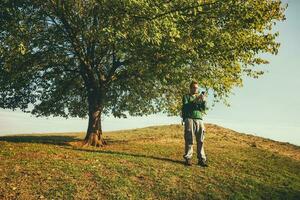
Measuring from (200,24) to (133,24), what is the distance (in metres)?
4.58

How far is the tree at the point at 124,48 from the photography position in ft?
68.6

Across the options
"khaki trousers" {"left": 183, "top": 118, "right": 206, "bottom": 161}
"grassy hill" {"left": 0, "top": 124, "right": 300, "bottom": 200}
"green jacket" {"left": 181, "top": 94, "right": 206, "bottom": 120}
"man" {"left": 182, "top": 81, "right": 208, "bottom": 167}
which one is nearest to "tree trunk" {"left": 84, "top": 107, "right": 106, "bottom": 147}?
"grassy hill" {"left": 0, "top": 124, "right": 300, "bottom": 200}

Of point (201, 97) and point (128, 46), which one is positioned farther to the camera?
point (128, 46)

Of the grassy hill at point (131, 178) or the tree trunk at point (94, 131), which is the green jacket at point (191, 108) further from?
the tree trunk at point (94, 131)

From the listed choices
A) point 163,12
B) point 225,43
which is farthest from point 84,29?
point 225,43

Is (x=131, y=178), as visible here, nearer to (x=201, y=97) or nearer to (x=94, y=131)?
(x=201, y=97)

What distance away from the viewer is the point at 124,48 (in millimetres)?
22312

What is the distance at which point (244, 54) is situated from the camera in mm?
24562

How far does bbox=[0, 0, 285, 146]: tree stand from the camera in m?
20.9

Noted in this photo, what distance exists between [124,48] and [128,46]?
0.34m

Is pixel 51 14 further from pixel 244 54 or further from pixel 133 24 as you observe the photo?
pixel 244 54

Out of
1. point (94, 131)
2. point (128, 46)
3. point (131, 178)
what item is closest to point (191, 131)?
point (131, 178)

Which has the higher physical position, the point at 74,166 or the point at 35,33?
the point at 35,33

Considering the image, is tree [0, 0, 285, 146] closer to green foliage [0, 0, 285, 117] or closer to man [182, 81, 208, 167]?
green foliage [0, 0, 285, 117]
